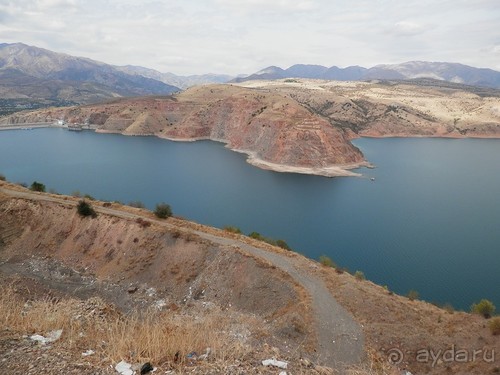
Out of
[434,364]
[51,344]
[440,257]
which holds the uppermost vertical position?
[51,344]

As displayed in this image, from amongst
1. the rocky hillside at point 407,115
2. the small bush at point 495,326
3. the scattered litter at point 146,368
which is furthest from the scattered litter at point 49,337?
the rocky hillside at point 407,115

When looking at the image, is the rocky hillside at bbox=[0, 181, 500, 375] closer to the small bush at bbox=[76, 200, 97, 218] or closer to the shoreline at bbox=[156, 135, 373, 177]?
the small bush at bbox=[76, 200, 97, 218]

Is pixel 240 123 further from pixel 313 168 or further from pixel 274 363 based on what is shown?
pixel 274 363

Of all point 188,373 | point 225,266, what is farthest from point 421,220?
point 188,373

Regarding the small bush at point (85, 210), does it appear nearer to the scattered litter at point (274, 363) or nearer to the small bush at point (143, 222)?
the small bush at point (143, 222)

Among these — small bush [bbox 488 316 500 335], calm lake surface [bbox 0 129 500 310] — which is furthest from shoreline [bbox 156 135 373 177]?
small bush [bbox 488 316 500 335]

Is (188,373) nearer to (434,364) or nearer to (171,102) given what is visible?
(434,364)

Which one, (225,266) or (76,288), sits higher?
(225,266)
